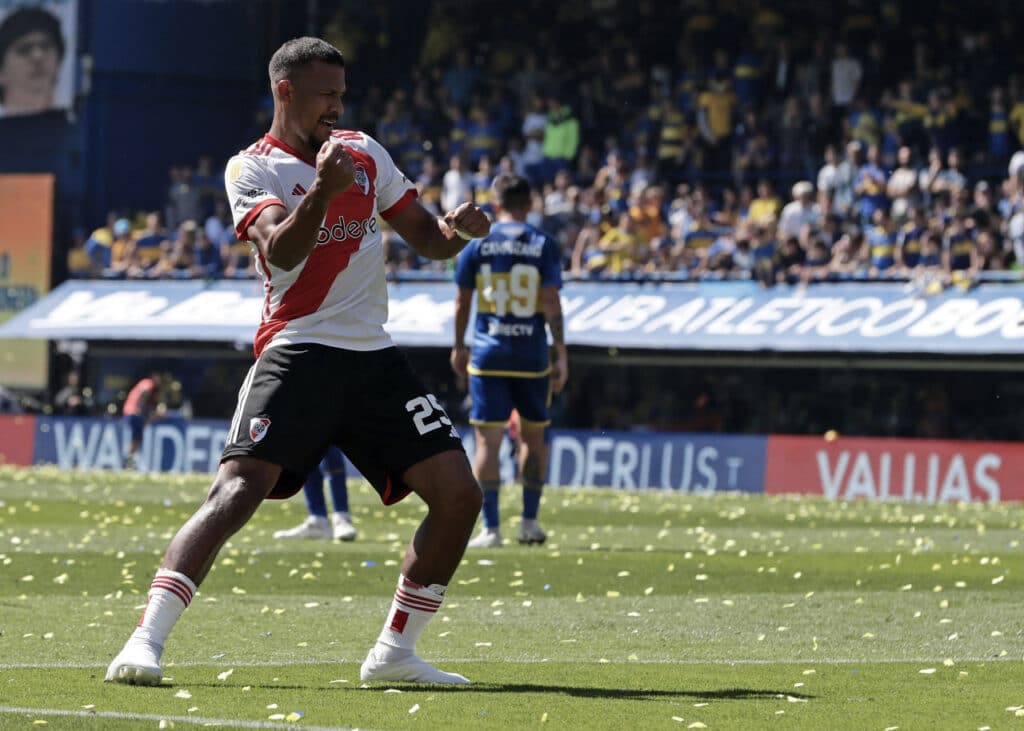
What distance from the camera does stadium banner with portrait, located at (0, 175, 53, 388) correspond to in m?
37.2

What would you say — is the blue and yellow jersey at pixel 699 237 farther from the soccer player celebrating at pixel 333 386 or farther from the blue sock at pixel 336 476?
the soccer player celebrating at pixel 333 386

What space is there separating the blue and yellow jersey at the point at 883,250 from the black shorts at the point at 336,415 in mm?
20711

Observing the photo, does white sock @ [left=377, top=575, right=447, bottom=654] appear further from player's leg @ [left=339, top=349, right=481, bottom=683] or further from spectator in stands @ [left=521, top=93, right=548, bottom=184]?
spectator in stands @ [left=521, top=93, right=548, bottom=184]

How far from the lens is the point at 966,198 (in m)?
26.9

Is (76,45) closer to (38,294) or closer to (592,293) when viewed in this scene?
(38,294)

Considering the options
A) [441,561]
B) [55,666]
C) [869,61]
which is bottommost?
[55,666]

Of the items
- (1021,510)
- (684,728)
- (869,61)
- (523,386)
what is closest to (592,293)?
(869,61)

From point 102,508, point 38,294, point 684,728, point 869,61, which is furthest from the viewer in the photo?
point 38,294

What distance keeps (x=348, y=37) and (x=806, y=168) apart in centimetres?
1105

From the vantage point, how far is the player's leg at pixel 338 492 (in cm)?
1521

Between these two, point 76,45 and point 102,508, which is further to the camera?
point 76,45

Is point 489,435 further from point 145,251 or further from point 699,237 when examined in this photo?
point 145,251

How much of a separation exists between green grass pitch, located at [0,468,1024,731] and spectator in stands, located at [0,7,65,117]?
71.1ft

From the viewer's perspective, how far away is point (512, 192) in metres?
14.7
